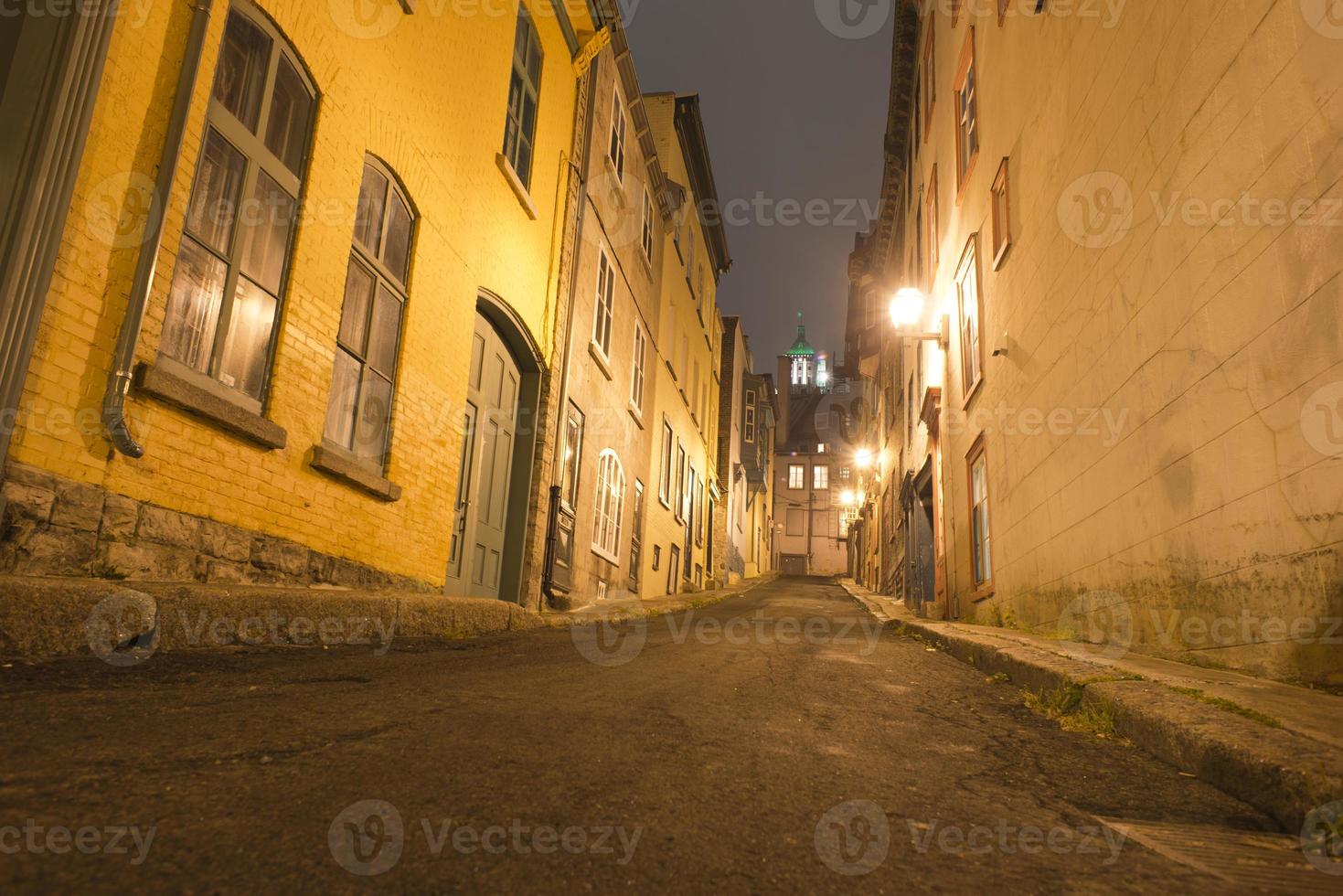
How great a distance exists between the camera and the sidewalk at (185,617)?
3.10m

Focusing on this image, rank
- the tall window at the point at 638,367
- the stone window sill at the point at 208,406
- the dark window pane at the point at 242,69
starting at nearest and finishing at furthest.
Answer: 1. the stone window sill at the point at 208,406
2. the dark window pane at the point at 242,69
3. the tall window at the point at 638,367

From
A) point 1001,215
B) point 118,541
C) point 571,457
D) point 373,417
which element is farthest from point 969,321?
point 118,541

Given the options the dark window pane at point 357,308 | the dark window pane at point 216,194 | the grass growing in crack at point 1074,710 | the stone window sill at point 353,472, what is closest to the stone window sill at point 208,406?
the stone window sill at point 353,472

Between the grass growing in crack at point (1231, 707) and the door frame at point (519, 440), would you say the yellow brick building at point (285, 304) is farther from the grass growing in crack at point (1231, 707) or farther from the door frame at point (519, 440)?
the grass growing in crack at point (1231, 707)

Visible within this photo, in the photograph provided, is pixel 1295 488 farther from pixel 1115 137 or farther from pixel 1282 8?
pixel 1115 137

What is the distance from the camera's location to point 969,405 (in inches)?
414

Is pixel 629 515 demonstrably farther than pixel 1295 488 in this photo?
Answer: Yes

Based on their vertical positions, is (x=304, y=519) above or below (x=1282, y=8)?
below

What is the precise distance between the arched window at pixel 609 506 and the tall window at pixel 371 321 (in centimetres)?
584

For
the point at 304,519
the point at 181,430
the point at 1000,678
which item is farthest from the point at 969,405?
the point at 181,430

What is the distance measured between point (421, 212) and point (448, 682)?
464cm

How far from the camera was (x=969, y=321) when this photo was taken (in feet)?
34.8

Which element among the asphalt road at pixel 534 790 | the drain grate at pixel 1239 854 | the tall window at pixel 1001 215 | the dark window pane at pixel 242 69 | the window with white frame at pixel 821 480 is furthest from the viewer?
the window with white frame at pixel 821 480

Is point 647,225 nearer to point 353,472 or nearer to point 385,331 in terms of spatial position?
point 385,331
